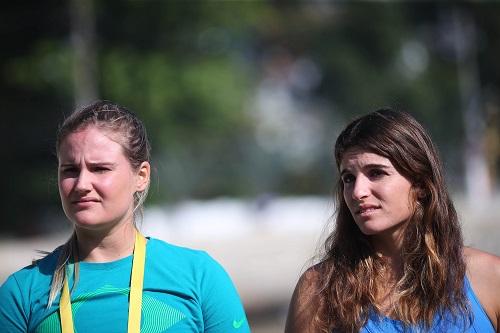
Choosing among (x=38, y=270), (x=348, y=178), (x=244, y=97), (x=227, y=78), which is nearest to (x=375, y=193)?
(x=348, y=178)

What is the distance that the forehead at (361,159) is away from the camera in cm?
319

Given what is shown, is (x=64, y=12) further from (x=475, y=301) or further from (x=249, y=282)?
(x=475, y=301)

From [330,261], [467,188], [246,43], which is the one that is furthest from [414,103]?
[330,261]

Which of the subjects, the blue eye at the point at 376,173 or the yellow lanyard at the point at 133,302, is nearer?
the yellow lanyard at the point at 133,302

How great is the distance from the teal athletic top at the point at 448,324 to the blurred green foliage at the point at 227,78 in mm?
28305

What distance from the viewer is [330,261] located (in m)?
3.34

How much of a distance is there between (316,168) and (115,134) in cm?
5071

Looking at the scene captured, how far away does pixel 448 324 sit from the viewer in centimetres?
310

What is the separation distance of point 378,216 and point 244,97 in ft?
129

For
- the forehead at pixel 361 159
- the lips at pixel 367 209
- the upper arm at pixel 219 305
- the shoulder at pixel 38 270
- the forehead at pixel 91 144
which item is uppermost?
the forehead at pixel 91 144

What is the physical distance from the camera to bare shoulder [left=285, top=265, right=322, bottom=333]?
3.22 meters

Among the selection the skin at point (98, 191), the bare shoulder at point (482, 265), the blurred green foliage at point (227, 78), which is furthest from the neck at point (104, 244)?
the blurred green foliage at point (227, 78)

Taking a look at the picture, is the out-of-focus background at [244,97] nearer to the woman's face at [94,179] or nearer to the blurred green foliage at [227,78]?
the blurred green foliage at [227,78]

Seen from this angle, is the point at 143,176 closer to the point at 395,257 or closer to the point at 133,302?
the point at 133,302
